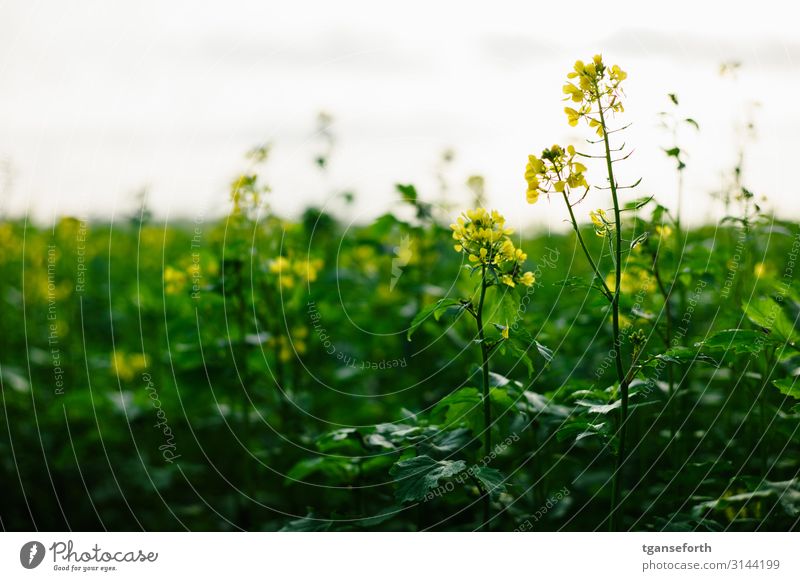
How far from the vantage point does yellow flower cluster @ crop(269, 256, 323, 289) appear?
9.43 ft

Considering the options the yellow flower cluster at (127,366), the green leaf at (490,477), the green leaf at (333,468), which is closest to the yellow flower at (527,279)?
the green leaf at (490,477)

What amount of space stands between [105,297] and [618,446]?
4.47 meters

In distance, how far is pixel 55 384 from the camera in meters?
4.23

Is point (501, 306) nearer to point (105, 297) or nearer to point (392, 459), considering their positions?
point (392, 459)

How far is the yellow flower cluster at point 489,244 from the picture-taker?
170 centimetres

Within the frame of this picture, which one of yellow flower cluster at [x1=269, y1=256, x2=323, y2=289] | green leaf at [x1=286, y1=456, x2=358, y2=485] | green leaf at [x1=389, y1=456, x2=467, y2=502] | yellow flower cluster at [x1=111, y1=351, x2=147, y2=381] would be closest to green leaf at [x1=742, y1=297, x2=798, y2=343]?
green leaf at [x1=389, y1=456, x2=467, y2=502]

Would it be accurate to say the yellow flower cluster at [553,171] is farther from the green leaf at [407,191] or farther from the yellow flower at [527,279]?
the green leaf at [407,191]

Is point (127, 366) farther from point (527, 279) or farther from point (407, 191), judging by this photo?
point (527, 279)

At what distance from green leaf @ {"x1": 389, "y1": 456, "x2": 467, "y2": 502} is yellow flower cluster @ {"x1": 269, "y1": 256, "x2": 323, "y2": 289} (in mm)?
1301

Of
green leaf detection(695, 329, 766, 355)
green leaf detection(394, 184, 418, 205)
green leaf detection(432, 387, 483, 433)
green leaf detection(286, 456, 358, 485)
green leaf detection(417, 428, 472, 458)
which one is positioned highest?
green leaf detection(394, 184, 418, 205)

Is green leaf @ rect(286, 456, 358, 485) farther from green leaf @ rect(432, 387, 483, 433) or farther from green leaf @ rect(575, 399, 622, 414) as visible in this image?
green leaf @ rect(575, 399, 622, 414)

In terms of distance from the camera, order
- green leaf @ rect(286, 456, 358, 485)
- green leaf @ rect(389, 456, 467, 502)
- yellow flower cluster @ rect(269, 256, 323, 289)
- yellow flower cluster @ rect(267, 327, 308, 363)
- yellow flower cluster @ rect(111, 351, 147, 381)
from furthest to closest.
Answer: yellow flower cluster @ rect(111, 351, 147, 381) → yellow flower cluster @ rect(267, 327, 308, 363) → yellow flower cluster @ rect(269, 256, 323, 289) → green leaf @ rect(286, 456, 358, 485) → green leaf @ rect(389, 456, 467, 502)

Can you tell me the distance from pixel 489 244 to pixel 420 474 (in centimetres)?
63

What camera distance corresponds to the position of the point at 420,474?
171 cm
